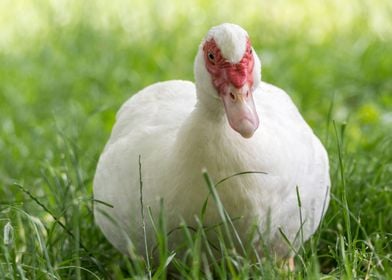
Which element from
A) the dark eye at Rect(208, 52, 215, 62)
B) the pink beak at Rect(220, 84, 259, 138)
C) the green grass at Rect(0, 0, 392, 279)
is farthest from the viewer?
Answer: the green grass at Rect(0, 0, 392, 279)

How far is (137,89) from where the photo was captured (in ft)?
18.7

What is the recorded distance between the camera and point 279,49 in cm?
623

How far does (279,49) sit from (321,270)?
9.17ft

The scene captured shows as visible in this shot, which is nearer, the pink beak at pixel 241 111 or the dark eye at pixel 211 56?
the pink beak at pixel 241 111

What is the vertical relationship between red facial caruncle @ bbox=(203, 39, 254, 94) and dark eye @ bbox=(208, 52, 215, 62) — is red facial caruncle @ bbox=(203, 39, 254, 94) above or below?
Result: below

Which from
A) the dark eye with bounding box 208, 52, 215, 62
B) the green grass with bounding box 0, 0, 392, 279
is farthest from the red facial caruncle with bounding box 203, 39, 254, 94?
the green grass with bounding box 0, 0, 392, 279

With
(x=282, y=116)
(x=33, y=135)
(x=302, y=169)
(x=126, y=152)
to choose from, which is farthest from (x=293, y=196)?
(x=33, y=135)

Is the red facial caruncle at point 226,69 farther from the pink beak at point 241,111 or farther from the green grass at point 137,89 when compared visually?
the green grass at point 137,89

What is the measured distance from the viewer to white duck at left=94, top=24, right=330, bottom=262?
3043 mm

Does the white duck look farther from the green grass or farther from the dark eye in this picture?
the green grass

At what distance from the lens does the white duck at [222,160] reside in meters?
→ 3.04

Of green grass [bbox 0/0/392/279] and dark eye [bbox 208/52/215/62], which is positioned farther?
green grass [bbox 0/0/392/279]

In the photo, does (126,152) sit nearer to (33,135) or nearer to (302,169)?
(302,169)

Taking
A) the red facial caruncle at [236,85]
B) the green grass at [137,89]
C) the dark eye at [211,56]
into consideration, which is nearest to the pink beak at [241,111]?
the red facial caruncle at [236,85]
